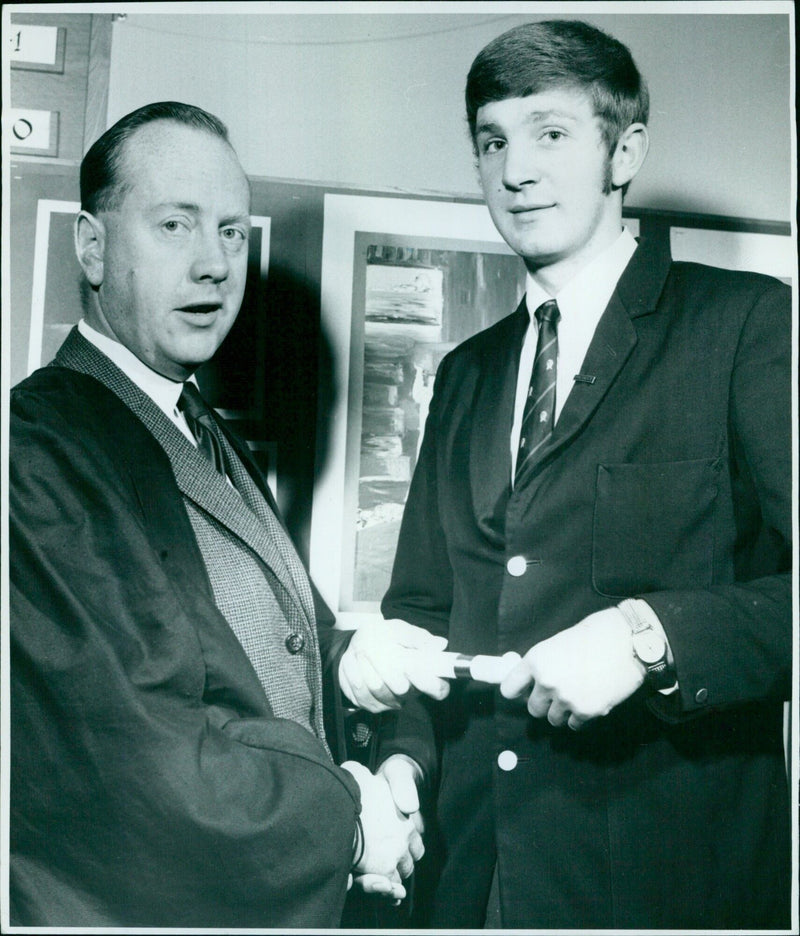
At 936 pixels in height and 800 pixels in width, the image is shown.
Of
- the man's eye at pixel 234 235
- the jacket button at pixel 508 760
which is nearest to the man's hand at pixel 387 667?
the jacket button at pixel 508 760

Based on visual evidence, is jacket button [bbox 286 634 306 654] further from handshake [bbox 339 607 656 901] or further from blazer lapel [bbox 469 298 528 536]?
blazer lapel [bbox 469 298 528 536]

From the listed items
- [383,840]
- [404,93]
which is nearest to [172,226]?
[404,93]

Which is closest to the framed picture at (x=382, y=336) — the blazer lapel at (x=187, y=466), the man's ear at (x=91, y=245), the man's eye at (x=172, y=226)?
the blazer lapel at (x=187, y=466)

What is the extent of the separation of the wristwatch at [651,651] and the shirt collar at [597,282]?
17.0 inches

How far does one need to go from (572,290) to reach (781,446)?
356 millimetres

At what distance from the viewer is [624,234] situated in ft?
4.23

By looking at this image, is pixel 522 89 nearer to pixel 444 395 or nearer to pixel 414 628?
pixel 444 395

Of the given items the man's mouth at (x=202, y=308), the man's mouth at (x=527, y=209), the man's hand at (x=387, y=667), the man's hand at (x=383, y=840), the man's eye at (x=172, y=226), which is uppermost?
the man's mouth at (x=527, y=209)

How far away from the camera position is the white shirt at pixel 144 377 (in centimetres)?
124

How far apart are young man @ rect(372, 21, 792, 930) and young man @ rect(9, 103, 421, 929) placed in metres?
0.17

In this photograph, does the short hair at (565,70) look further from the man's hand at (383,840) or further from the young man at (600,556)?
the man's hand at (383,840)

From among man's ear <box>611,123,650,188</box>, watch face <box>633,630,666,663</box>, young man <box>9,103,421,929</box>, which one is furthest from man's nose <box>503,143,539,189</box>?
watch face <box>633,630,666,663</box>

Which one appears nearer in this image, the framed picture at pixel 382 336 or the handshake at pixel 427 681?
the handshake at pixel 427 681

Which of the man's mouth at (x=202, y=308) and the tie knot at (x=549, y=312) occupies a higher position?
the tie knot at (x=549, y=312)
